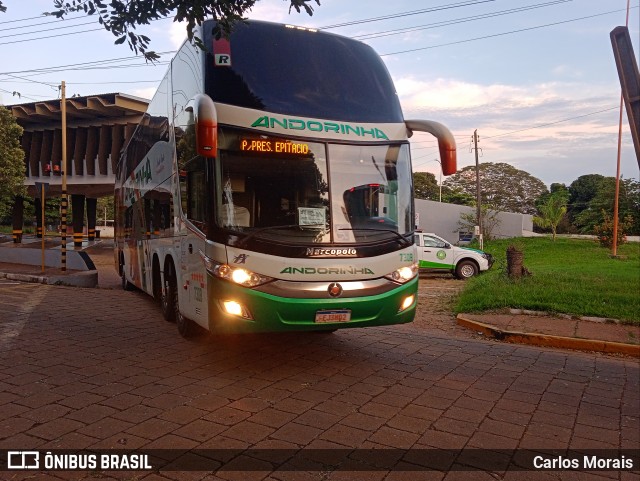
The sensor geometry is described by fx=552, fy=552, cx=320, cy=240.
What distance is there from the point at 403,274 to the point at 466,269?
1406cm

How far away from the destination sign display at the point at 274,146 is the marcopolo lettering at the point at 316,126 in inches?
6.5

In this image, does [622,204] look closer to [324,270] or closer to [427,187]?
[427,187]

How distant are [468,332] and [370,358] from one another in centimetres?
304

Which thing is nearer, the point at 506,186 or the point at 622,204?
the point at 622,204

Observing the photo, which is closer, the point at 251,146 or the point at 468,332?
the point at 251,146

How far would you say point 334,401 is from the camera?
17.0ft

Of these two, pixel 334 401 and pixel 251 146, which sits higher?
pixel 251 146

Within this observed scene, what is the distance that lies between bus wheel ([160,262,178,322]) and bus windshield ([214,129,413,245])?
300 cm

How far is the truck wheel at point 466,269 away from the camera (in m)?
19.6

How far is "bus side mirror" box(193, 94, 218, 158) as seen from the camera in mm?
5238

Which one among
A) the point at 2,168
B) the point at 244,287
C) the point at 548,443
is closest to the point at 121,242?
the point at 244,287

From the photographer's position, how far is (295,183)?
5.90m

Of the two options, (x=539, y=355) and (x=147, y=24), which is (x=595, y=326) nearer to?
(x=539, y=355)

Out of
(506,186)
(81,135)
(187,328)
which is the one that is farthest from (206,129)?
(506,186)
